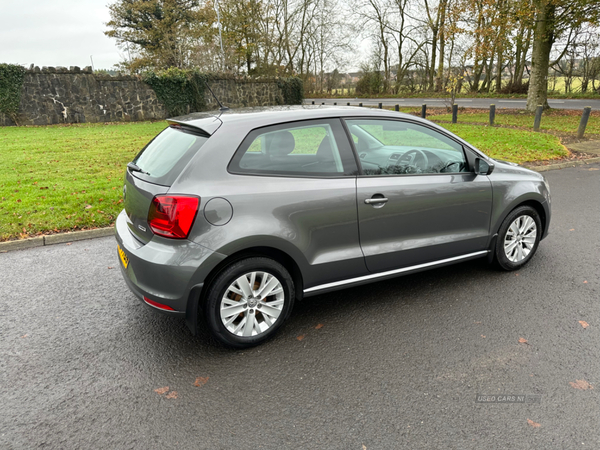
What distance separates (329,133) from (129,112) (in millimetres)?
20563

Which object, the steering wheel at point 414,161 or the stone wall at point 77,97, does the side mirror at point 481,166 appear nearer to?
the steering wheel at point 414,161

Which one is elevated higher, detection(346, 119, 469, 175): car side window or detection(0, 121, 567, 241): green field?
detection(346, 119, 469, 175): car side window

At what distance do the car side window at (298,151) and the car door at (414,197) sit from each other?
17 cm

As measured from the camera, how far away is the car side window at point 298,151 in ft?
9.85

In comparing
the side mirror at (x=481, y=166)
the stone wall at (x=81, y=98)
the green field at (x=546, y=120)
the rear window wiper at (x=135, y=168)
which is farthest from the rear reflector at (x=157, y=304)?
the stone wall at (x=81, y=98)

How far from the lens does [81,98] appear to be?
19984mm

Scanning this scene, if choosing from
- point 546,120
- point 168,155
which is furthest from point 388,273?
point 546,120

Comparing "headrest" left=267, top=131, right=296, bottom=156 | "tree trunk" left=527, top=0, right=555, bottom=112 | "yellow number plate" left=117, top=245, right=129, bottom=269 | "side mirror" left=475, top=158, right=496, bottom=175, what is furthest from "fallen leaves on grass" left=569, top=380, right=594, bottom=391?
"tree trunk" left=527, top=0, right=555, bottom=112

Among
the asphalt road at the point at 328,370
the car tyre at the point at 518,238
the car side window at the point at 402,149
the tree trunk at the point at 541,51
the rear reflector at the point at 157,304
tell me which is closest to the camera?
the asphalt road at the point at 328,370

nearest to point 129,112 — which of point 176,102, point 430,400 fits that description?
point 176,102

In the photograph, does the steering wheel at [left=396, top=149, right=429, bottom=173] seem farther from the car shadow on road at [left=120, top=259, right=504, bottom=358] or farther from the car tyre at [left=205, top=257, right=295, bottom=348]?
the car tyre at [left=205, top=257, right=295, bottom=348]

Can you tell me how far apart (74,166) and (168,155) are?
764 centimetres

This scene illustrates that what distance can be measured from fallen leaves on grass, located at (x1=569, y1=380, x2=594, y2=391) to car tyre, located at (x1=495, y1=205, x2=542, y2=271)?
64.6 inches

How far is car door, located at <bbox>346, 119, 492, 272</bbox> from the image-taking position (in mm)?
3348
